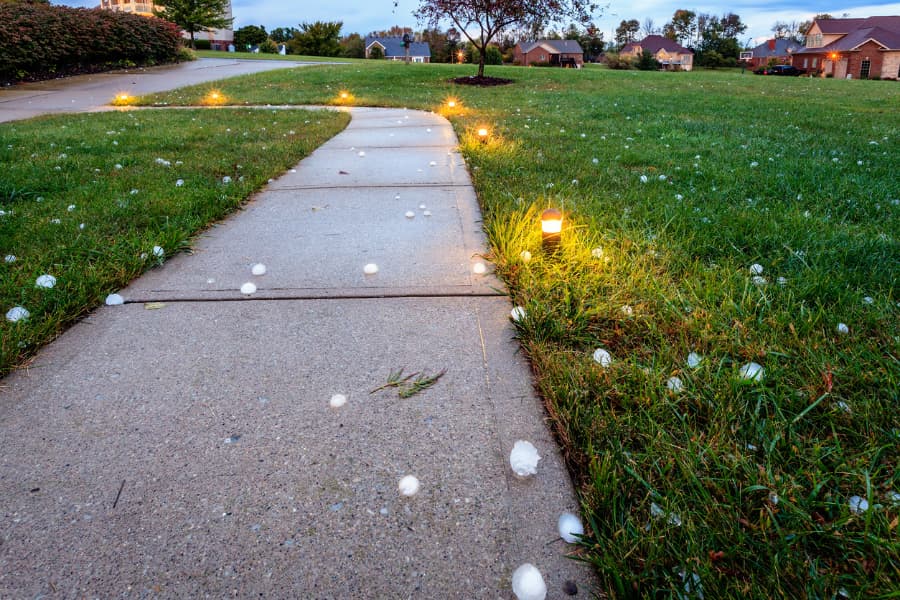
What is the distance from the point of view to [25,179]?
398 centimetres

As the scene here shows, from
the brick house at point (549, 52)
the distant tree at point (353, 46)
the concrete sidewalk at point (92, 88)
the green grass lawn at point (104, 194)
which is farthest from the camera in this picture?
the brick house at point (549, 52)

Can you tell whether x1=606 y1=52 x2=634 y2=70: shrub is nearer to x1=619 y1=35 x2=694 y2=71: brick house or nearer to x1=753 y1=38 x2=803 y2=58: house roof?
x1=619 y1=35 x2=694 y2=71: brick house

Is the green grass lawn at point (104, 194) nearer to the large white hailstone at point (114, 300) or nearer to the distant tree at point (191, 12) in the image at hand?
the large white hailstone at point (114, 300)

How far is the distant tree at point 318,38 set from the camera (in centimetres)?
4631

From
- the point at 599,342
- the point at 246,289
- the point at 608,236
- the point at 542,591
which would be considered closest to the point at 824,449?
the point at 599,342

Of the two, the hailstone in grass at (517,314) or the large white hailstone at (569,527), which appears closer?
the large white hailstone at (569,527)

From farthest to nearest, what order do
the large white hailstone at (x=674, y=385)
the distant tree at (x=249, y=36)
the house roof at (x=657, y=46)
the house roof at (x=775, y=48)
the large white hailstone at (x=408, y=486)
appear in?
1. the house roof at (x=775, y=48)
2. the house roof at (x=657, y=46)
3. the distant tree at (x=249, y=36)
4. the large white hailstone at (x=674, y=385)
5. the large white hailstone at (x=408, y=486)

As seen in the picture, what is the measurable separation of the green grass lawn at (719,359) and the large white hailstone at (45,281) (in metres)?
0.11

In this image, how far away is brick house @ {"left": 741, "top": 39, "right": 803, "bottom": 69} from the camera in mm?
62719

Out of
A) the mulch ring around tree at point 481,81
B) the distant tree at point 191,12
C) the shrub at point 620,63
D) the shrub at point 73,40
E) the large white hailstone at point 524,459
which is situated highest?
the distant tree at point 191,12

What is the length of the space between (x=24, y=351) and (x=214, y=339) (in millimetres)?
646

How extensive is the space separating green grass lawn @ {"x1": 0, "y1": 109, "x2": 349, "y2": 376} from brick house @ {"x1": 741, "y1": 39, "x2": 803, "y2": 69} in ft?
239

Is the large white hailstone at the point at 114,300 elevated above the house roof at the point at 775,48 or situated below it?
below

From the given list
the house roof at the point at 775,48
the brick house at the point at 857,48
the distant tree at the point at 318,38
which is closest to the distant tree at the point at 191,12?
the distant tree at the point at 318,38
